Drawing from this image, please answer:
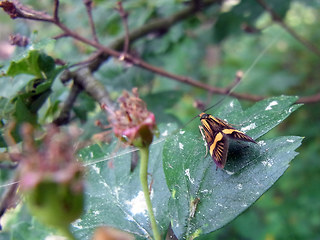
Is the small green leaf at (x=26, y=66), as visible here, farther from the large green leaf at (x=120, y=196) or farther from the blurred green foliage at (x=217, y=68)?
the large green leaf at (x=120, y=196)

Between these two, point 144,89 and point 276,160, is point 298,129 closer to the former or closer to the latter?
point 144,89

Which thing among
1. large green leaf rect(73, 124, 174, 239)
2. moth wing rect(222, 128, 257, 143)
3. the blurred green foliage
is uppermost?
moth wing rect(222, 128, 257, 143)

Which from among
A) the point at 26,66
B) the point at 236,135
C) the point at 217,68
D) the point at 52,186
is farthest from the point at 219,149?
the point at 217,68

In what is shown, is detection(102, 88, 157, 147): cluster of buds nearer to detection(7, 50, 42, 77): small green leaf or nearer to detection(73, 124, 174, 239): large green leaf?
detection(73, 124, 174, 239): large green leaf

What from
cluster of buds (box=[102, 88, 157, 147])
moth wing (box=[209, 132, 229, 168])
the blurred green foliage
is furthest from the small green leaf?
moth wing (box=[209, 132, 229, 168])

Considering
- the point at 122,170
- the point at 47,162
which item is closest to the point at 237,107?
the point at 122,170
